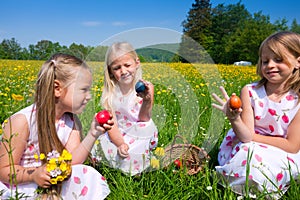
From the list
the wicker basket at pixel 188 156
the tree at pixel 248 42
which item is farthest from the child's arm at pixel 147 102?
the tree at pixel 248 42

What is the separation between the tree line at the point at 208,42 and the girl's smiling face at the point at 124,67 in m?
0.05

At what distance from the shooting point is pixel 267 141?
1.94 metres

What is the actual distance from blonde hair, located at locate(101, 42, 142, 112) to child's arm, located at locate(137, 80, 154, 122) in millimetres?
75

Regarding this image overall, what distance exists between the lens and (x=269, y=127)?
6.77 ft

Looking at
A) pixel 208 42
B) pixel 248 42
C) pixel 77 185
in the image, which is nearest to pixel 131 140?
pixel 77 185

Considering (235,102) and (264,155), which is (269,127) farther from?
(235,102)

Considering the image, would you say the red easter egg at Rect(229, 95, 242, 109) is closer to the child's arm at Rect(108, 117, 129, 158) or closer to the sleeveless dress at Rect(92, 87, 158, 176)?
the sleeveless dress at Rect(92, 87, 158, 176)

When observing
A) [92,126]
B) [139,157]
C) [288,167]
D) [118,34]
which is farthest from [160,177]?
[118,34]

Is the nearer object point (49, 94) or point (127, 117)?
point (49, 94)

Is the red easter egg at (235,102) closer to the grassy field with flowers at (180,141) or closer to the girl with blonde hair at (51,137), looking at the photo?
the grassy field with flowers at (180,141)

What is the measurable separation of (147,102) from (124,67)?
35 centimetres

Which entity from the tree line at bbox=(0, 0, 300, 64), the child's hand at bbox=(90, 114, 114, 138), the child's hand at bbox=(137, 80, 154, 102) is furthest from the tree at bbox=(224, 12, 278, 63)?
the child's hand at bbox=(90, 114, 114, 138)

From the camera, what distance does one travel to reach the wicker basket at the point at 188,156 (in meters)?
2.11

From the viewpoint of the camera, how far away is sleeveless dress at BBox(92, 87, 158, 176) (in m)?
2.02
